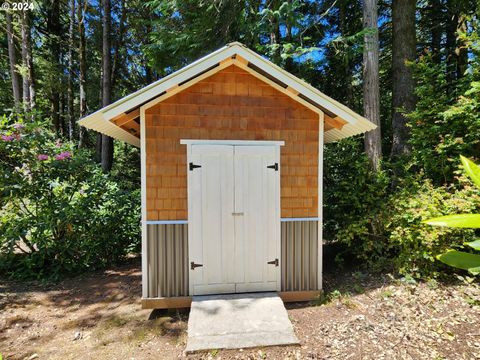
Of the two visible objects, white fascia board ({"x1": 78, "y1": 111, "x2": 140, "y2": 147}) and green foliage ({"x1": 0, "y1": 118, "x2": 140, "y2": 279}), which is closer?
white fascia board ({"x1": 78, "y1": 111, "x2": 140, "y2": 147})

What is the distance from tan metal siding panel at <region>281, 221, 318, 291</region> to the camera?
14.1 ft

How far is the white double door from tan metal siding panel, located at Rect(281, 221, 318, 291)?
135 millimetres

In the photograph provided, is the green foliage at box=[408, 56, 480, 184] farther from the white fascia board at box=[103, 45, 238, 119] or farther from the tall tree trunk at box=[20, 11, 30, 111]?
the tall tree trunk at box=[20, 11, 30, 111]

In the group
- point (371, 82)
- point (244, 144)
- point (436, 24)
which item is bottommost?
point (244, 144)

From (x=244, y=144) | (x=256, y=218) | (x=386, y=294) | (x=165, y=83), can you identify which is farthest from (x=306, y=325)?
(x=165, y=83)

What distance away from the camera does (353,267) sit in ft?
18.3

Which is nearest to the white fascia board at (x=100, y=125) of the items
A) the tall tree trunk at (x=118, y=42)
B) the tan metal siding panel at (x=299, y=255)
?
the tan metal siding panel at (x=299, y=255)

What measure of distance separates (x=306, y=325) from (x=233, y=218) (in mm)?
1718

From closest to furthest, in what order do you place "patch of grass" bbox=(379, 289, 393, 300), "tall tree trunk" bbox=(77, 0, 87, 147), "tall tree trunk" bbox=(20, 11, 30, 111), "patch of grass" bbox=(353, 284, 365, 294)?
1. "patch of grass" bbox=(379, 289, 393, 300)
2. "patch of grass" bbox=(353, 284, 365, 294)
3. "tall tree trunk" bbox=(20, 11, 30, 111)
4. "tall tree trunk" bbox=(77, 0, 87, 147)

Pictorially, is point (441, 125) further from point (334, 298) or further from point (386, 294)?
point (334, 298)

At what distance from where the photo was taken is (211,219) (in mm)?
4105

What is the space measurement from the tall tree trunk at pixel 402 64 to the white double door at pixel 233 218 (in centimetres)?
463

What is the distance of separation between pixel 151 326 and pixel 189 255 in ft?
3.43

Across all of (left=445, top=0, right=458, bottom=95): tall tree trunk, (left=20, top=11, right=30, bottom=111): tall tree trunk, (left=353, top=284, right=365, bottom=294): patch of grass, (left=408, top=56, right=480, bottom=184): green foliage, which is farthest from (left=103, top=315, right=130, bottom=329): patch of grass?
(left=445, top=0, right=458, bottom=95): tall tree trunk
